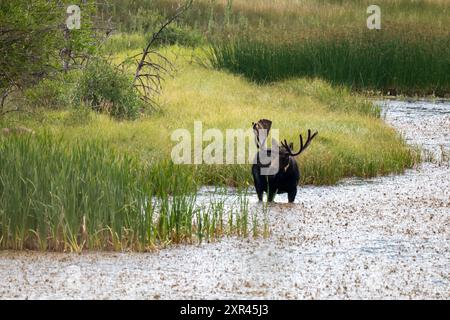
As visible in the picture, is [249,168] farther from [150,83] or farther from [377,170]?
[150,83]

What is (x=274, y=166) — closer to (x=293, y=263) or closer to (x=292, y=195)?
(x=292, y=195)

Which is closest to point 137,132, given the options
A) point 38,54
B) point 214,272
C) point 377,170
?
point 38,54

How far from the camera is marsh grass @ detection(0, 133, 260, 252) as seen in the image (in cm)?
770

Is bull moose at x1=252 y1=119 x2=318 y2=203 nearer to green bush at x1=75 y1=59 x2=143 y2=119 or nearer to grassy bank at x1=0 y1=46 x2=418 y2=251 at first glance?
grassy bank at x1=0 y1=46 x2=418 y2=251

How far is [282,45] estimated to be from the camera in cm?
1927

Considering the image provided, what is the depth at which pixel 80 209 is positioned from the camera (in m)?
7.77

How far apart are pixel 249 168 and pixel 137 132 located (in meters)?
1.88

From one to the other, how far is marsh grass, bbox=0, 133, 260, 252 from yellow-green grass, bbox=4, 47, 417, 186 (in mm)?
1885

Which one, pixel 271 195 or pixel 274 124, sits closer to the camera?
pixel 271 195

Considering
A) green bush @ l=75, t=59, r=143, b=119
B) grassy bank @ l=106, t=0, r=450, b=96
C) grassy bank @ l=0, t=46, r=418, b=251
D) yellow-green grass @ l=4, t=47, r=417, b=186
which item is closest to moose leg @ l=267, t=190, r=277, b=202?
grassy bank @ l=0, t=46, r=418, b=251

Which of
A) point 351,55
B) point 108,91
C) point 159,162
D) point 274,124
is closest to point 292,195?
point 159,162

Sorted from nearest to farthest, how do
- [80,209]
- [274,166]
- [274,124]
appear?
[80,209]
[274,166]
[274,124]

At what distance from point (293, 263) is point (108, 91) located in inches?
263

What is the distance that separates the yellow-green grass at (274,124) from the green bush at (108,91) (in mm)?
295
